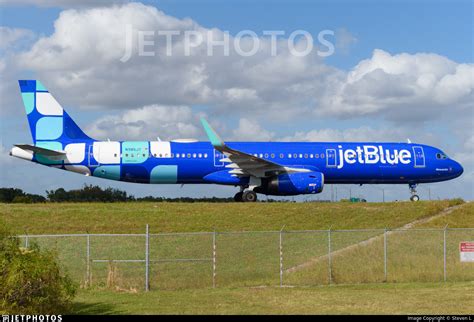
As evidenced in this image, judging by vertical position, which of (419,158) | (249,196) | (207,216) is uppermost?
(419,158)

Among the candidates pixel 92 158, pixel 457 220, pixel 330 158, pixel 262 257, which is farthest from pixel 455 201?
pixel 92 158

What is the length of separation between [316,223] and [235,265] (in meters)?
8.19

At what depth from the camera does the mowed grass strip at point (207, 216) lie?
3241 cm

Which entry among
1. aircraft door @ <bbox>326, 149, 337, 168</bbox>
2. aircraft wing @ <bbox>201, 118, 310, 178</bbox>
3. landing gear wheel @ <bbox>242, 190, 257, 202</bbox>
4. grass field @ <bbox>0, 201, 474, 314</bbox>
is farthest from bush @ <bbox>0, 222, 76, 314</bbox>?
aircraft door @ <bbox>326, 149, 337, 168</bbox>

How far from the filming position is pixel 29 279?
1535 centimetres

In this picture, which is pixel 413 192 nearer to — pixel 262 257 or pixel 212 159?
pixel 212 159

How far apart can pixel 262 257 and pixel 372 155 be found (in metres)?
15.1

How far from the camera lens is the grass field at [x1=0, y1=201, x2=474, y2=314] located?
61.4ft

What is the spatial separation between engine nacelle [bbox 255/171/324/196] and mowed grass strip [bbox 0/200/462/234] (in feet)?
3.28

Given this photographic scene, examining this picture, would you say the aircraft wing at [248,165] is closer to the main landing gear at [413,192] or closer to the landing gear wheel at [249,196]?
the landing gear wheel at [249,196]

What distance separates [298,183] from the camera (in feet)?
126

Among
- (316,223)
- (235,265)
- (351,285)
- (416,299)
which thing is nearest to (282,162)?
(316,223)

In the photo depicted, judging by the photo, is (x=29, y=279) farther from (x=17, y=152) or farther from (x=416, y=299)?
(x=17, y=152)

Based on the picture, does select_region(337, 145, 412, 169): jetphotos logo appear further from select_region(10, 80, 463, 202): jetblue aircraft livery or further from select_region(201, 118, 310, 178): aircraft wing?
select_region(201, 118, 310, 178): aircraft wing
